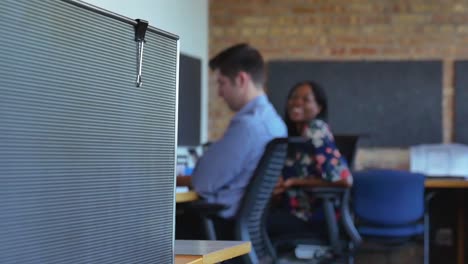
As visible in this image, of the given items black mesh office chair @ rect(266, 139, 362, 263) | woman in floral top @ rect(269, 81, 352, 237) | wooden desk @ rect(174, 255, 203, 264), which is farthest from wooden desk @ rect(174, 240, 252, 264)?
woman in floral top @ rect(269, 81, 352, 237)

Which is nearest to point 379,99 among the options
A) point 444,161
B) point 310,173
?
point 444,161

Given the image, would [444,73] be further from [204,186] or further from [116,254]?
[116,254]

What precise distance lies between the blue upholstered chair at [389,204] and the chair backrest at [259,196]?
2.03 meters

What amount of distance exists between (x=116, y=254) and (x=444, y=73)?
6.00m

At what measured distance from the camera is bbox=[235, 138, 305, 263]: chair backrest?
314cm

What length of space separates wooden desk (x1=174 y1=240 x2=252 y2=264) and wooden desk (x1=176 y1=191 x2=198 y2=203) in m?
1.63

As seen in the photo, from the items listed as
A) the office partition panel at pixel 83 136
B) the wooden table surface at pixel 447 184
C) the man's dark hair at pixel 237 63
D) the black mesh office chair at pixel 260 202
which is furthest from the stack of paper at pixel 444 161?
the office partition panel at pixel 83 136

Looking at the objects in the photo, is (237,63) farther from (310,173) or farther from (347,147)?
(347,147)

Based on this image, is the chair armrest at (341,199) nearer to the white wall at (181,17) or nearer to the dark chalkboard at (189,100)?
the dark chalkboard at (189,100)

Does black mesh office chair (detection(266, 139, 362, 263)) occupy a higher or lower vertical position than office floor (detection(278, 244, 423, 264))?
higher

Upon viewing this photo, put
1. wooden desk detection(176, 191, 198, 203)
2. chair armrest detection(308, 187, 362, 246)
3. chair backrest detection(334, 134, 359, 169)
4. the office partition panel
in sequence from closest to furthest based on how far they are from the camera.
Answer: the office partition panel < wooden desk detection(176, 191, 198, 203) < chair armrest detection(308, 187, 362, 246) < chair backrest detection(334, 134, 359, 169)

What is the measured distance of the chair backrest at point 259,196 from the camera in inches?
123

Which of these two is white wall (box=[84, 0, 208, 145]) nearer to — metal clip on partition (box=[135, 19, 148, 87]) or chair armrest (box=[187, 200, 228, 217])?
chair armrest (box=[187, 200, 228, 217])

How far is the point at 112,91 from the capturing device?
0.98 meters
